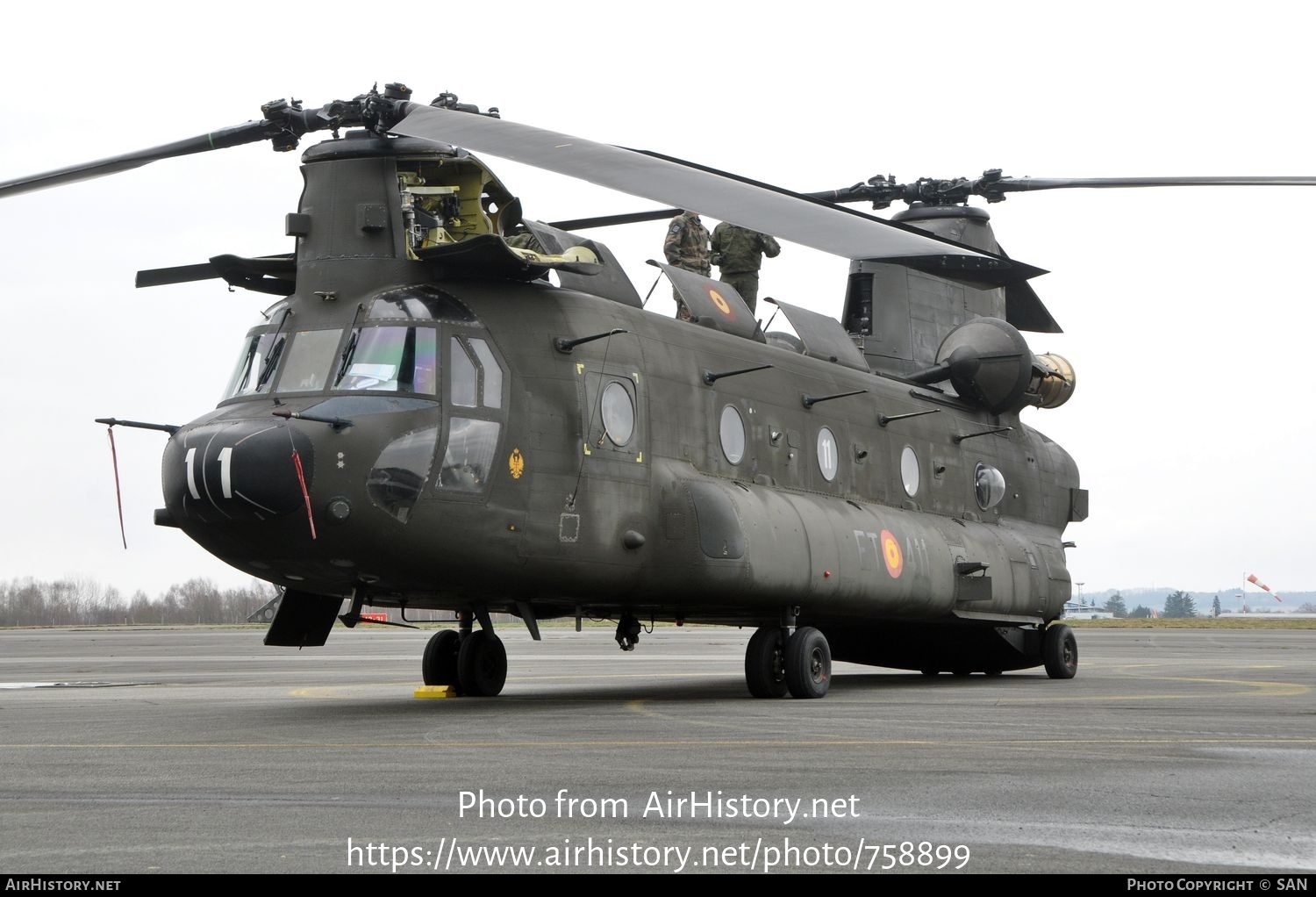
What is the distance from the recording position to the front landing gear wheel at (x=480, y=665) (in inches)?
637

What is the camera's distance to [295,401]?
1318 centimetres

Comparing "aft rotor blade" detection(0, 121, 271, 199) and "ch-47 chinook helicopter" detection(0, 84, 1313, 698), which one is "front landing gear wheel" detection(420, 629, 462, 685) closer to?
"ch-47 chinook helicopter" detection(0, 84, 1313, 698)

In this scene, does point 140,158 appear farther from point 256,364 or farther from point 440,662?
point 440,662

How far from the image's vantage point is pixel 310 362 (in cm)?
1351

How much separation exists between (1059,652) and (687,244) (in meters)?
7.89

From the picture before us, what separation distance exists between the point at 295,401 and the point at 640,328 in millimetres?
4000

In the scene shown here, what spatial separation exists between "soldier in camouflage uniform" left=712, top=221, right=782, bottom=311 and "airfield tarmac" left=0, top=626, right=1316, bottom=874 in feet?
21.5

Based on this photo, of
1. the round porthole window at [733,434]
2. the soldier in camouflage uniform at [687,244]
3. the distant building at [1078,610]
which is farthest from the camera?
the distant building at [1078,610]

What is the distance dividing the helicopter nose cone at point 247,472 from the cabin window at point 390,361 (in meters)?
0.88

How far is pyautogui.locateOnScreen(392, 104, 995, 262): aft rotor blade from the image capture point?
11.8 m

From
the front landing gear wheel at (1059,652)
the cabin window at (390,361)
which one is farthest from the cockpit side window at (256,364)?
the front landing gear wheel at (1059,652)

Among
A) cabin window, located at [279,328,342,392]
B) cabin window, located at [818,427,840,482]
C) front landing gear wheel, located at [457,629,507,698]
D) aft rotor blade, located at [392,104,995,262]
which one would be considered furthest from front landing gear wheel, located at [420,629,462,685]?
aft rotor blade, located at [392,104,995,262]

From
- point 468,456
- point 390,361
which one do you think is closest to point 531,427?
point 468,456

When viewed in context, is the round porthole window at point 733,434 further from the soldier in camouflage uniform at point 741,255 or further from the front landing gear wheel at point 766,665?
the soldier in camouflage uniform at point 741,255
